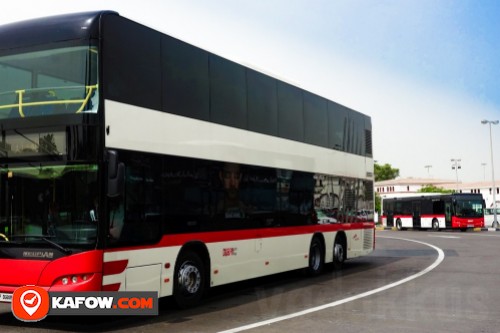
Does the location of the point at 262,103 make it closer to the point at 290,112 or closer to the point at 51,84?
the point at 290,112

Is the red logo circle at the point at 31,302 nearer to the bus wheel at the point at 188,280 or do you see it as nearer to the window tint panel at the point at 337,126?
the bus wheel at the point at 188,280

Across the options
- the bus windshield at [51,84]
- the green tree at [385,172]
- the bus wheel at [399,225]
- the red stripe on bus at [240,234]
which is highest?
the green tree at [385,172]

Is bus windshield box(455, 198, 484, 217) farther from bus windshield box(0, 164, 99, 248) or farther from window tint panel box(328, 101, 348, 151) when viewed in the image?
bus windshield box(0, 164, 99, 248)

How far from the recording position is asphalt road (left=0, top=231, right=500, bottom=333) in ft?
26.6

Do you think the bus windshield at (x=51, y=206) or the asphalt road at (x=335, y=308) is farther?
the asphalt road at (x=335, y=308)

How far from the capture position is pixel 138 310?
8.49 m

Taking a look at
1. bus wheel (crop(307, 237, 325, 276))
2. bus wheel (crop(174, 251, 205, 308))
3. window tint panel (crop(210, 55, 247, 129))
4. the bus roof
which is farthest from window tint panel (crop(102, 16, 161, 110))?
bus wheel (crop(307, 237, 325, 276))

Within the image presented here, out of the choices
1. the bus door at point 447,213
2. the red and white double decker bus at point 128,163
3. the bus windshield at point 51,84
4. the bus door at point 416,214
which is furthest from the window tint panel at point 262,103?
the bus door at point 416,214

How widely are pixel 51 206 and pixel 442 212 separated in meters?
42.2

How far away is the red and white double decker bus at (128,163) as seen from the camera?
25.5ft

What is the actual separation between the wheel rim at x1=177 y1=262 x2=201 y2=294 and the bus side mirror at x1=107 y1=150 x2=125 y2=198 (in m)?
2.27

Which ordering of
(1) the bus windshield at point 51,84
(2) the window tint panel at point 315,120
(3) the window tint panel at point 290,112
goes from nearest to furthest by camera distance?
(1) the bus windshield at point 51,84 < (3) the window tint panel at point 290,112 < (2) the window tint panel at point 315,120

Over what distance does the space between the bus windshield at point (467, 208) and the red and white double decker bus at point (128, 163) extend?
119 feet

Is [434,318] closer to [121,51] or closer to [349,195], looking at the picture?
[121,51]
